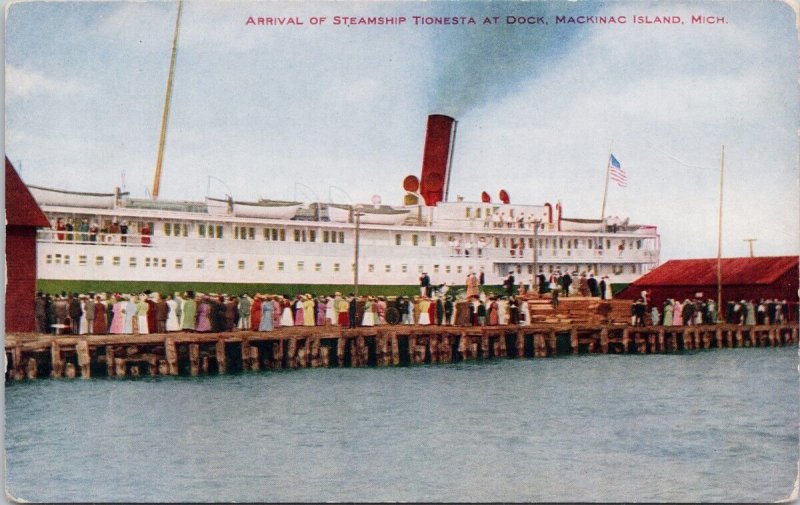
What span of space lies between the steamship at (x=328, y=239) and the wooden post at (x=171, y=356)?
845 millimetres

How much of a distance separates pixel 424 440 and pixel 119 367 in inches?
149

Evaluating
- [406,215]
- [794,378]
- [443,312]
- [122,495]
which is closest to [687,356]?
[794,378]

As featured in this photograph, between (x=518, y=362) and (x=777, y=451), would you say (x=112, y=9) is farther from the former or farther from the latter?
(x=777, y=451)

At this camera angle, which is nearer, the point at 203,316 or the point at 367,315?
the point at 203,316

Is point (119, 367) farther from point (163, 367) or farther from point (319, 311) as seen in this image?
point (319, 311)

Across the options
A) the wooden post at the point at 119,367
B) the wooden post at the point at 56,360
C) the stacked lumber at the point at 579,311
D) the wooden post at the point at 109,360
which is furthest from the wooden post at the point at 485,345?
the wooden post at the point at 56,360

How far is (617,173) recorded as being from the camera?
410 inches

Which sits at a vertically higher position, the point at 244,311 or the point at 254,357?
the point at 244,311

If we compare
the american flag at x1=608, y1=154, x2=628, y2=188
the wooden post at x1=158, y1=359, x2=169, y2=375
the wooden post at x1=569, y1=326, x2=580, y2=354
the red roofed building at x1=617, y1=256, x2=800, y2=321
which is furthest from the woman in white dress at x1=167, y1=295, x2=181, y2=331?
the red roofed building at x1=617, y1=256, x2=800, y2=321

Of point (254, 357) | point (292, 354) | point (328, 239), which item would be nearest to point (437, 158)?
point (328, 239)

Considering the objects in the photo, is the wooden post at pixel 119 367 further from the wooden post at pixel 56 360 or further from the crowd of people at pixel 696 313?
the crowd of people at pixel 696 313

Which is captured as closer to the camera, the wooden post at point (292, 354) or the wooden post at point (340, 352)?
the wooden post at point (340, 352)

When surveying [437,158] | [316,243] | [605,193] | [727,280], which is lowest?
[727,280]

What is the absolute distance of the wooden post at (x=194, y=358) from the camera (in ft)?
37.3
